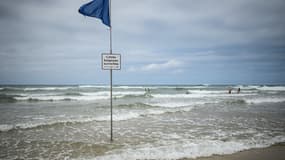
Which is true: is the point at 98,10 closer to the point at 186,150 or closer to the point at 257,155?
the point at 186,150

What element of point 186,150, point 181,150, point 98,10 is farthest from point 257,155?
point 98,10

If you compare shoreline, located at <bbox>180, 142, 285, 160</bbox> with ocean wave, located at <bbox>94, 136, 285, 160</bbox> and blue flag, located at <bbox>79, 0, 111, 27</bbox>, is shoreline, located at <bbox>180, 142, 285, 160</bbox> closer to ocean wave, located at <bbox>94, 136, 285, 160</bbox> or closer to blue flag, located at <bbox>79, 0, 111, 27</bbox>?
ocean wave, located at <bbox>94, 136, 285, 160</bbox>

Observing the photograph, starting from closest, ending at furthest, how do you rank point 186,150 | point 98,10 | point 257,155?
point 257,155 → point 186,150 → point 98,10

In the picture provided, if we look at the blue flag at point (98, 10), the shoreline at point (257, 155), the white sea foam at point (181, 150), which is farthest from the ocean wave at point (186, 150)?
the blue flag at point (98, 10)

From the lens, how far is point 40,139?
7117 mm

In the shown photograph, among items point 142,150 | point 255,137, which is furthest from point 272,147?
point 142,150

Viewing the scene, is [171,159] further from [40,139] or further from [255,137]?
[40,139]

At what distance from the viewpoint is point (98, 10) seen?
5.95m

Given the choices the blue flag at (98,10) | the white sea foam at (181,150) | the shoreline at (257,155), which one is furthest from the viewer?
the blue flag at (98,10)

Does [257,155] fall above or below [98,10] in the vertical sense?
below

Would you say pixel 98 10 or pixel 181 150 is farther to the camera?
pixel 98 10

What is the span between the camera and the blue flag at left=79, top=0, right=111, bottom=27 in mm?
5797

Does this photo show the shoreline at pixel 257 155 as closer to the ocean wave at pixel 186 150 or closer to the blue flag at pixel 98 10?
the ocean wave at pixel 186 150

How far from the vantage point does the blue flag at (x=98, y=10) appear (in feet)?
19.0
